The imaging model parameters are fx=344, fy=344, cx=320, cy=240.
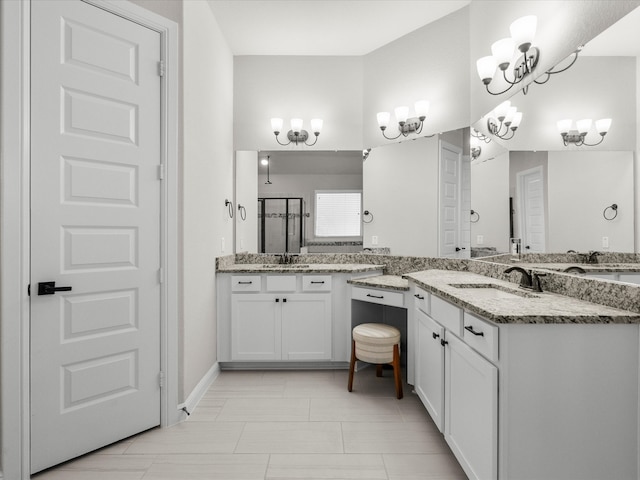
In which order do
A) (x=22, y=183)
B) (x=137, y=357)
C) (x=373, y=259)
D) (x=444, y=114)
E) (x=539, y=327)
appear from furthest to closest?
(x=373, y=259)
(x=444, y=114)
(x=137, y=357)
(x=22, y=183)
(x=539, y=327)

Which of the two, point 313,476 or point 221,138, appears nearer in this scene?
point 313,476

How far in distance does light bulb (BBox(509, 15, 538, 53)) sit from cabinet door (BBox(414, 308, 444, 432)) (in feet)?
5.68

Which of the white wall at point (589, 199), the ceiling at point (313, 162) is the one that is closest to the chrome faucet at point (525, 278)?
the white wall at point (589, 199)

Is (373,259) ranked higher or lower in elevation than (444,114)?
lower

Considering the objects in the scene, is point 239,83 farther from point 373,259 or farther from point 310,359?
point 310,359

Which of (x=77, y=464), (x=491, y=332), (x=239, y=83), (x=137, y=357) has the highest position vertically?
(x=239, y=83)

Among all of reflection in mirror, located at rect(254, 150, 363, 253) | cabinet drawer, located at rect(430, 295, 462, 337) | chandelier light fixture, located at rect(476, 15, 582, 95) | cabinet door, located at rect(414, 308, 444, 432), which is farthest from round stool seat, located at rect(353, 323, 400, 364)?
chandelier light fixture, located at rect(476, 15, 582, 95)

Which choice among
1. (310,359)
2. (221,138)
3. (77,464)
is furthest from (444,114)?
(77,464)

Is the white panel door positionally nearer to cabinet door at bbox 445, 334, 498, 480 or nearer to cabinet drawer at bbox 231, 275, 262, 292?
cabinet drawer at bbox 231, 275, 262, 292

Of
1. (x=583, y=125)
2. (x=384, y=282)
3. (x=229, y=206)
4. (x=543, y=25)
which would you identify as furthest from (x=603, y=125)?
(x=229, y=206)

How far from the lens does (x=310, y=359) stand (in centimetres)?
297

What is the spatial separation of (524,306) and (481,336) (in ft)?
0.75

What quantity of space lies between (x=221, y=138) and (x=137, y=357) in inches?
→ 76.0

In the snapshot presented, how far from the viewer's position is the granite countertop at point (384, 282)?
2646 mm
